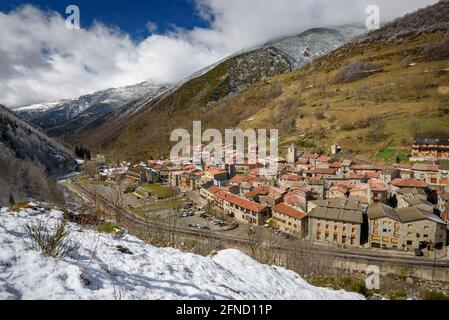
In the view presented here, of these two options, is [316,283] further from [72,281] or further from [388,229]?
[388,229]

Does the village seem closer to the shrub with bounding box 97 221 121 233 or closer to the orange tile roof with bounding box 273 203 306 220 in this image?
the orange tile roof with bounding box 273 203 306 220

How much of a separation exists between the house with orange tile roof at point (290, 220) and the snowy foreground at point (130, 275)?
72.3 ft

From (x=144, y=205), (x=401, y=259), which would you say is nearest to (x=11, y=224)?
(x=401, y=259)

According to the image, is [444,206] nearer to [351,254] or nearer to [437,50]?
[351,254]

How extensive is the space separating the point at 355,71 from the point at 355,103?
69.7 ft

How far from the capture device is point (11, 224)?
5746 mm

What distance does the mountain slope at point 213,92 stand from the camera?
111488mm

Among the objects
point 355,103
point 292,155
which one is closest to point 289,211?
point 292,155

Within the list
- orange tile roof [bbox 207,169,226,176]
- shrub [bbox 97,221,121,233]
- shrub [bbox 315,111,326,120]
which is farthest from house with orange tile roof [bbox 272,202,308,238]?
shrub [bbox 315,111,326,120]

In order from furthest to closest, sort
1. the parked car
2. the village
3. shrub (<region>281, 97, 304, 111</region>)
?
shrub (<region>281, 97, 304, 111</region>), the parked car, the village

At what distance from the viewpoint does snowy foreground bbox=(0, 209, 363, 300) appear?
376 centimetres

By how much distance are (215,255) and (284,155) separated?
48.0 metres

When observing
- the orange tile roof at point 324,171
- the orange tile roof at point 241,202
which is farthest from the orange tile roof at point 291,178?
the orange tile roof at point 241,202

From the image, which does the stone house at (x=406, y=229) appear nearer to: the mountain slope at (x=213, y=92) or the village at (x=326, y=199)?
the village at (x=326, y=199)
